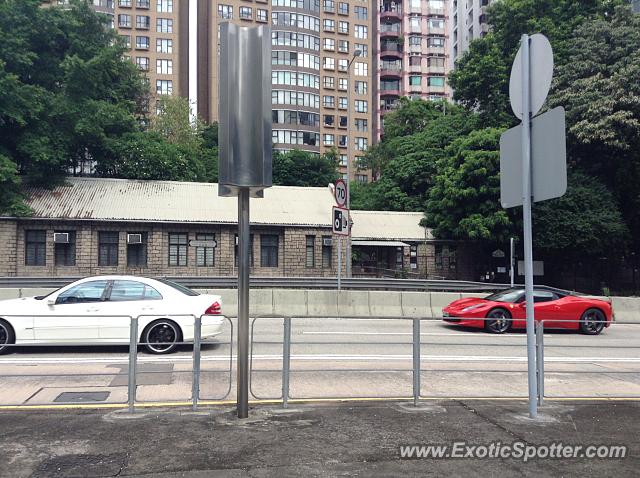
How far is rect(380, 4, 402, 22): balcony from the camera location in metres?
84.6

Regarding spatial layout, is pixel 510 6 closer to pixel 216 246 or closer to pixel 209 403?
pixel 216 246

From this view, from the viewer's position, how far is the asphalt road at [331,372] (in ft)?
24.8

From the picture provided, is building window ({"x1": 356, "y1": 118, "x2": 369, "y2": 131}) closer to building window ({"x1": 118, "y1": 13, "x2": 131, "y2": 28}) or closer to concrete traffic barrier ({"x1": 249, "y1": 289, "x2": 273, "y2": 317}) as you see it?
building window ({"x1": 118, "y1": 13, "x2": 131, "y2": 28})

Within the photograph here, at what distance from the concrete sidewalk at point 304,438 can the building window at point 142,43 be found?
7797 centimetres

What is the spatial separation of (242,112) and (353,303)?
564 inches

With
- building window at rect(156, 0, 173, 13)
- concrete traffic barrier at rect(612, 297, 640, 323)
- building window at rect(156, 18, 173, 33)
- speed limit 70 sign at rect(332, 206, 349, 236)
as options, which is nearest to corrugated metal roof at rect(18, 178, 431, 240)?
concrete traffic barrier at rect(612, 297, 640, 323)

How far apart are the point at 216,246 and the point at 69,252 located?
338 inches

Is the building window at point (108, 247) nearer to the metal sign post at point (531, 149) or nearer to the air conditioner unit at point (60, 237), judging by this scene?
the air conditioner unit at point (60, 237)

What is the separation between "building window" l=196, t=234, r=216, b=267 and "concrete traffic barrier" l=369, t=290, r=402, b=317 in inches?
716

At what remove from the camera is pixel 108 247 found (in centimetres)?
3450

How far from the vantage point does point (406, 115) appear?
55938 mm

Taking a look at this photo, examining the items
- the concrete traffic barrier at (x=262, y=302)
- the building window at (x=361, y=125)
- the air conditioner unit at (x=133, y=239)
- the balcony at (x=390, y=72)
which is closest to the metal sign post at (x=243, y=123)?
the concrete traffic barrier at (x=262, y=302)

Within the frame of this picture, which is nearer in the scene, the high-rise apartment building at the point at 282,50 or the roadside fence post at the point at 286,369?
the roadside fence post at the point at 286,369

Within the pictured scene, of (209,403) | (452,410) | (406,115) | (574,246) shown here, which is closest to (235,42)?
(209,403)
